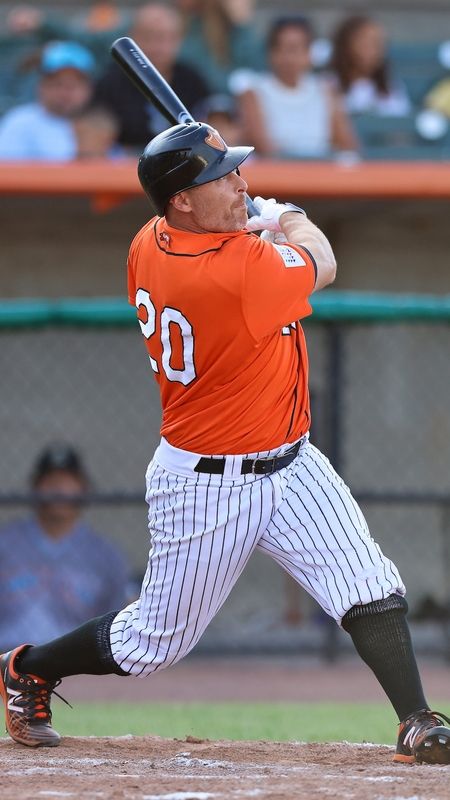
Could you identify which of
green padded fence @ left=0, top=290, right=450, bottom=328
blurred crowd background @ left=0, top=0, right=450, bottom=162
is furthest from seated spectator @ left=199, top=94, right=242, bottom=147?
green padded fence @ left=0, top=290, right=450, bottom=328

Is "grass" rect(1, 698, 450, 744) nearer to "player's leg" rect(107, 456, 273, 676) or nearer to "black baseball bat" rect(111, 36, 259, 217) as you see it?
"player's leg" rect(107, 456, 273, 676)

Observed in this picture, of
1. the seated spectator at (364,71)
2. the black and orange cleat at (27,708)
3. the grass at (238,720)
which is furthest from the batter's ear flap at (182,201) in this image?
the seated spectator at (364,71)

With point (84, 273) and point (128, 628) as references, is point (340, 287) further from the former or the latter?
point (128, 628)

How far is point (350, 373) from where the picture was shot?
8.62m

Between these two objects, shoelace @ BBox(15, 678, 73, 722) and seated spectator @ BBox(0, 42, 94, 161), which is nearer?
shoelace @ BBox(15, 678, 73, 722)

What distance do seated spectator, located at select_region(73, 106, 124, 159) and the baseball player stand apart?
5009mm

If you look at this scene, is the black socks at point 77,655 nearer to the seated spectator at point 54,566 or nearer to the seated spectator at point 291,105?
the seated spectator at point 54,566

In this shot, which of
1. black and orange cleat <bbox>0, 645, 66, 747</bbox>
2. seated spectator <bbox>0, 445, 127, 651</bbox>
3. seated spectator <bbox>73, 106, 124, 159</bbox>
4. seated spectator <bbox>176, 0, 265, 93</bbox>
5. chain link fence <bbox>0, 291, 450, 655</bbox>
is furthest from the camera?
seated spectator <bbox>176, 0, 265, 93</bbox>

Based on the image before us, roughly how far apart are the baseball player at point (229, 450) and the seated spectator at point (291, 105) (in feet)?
17.1

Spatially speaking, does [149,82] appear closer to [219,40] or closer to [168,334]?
[168,334]

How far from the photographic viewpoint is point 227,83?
952 centimetres

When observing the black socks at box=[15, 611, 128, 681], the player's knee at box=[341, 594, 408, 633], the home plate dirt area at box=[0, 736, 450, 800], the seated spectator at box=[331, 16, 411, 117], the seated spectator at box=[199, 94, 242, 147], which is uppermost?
the seated spectator at box=[331, 16, 411, 117]

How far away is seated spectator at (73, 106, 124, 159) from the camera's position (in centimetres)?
875

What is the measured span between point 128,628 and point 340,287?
560 centimetres
